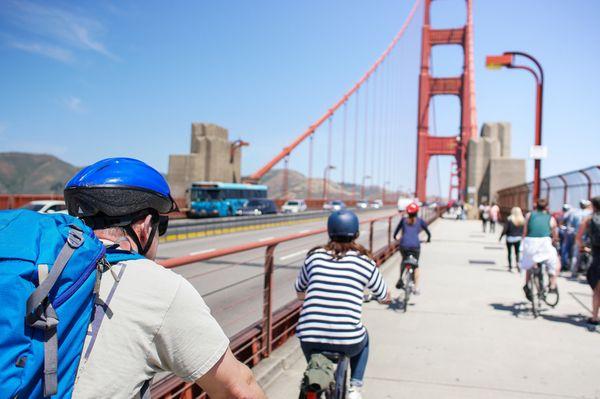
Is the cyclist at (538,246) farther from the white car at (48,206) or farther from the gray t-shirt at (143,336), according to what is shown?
the white car at (48,206)

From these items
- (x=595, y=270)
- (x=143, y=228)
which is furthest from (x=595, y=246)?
(x=143, y=228)

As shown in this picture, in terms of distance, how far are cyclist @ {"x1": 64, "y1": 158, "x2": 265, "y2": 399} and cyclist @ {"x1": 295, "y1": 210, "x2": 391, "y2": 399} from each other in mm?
1780

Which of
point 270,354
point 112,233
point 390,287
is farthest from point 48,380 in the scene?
point 390,287

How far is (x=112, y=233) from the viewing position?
4.99 ft

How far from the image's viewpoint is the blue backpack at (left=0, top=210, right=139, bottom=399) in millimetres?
1056

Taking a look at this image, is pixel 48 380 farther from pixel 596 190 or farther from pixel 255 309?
pixel 596 190

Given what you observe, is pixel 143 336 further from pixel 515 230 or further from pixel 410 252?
pixel 515 230

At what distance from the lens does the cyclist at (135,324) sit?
130 cm

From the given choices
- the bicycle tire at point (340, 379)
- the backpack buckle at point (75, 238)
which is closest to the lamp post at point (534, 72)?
the bicycle tire at point (340, 379)

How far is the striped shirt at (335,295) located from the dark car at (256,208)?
36.2 m

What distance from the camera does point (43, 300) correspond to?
1099 mm

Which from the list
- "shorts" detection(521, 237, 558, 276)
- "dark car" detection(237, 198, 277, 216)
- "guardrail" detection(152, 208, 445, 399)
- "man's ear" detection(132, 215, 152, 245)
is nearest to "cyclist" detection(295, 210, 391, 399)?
"guardrail" detection(152, 208, 445, 399)

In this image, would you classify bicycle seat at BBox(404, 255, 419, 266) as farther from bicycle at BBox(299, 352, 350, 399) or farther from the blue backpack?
the blue backpack

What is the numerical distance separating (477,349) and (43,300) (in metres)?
5.36
